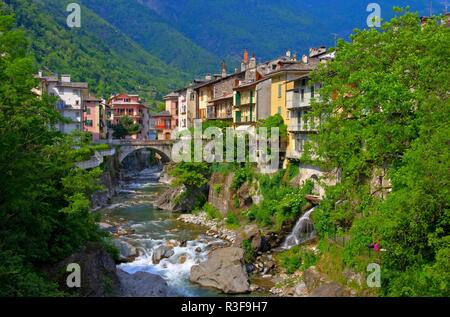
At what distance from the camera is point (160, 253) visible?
3800 cm

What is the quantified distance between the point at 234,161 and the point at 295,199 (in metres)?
14.1

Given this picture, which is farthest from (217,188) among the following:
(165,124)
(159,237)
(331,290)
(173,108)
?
(165,124)

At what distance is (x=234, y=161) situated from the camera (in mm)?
52625

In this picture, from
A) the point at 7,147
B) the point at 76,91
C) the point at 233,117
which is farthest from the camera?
the point at 76,91

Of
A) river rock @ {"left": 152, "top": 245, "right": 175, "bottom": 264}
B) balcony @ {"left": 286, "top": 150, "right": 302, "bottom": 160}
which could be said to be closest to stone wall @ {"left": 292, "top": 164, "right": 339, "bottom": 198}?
balcony @ {"left": 286, "top": 150, "right": 302, "bottom": 160}

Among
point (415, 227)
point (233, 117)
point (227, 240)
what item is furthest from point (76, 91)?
point (415, 227)

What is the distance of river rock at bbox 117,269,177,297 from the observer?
2788cm

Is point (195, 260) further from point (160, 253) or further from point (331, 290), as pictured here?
point (331, 290)

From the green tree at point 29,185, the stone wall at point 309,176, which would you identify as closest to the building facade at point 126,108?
the stone wall at point 309,176

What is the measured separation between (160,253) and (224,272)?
7.50 meters

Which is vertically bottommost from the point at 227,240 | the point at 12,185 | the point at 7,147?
the point at 227,240

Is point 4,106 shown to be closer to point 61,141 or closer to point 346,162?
point 61,141

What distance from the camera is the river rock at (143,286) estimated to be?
91.5ft

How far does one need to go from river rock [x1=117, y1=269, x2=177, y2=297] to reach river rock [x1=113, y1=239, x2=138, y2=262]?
22.4 feet
